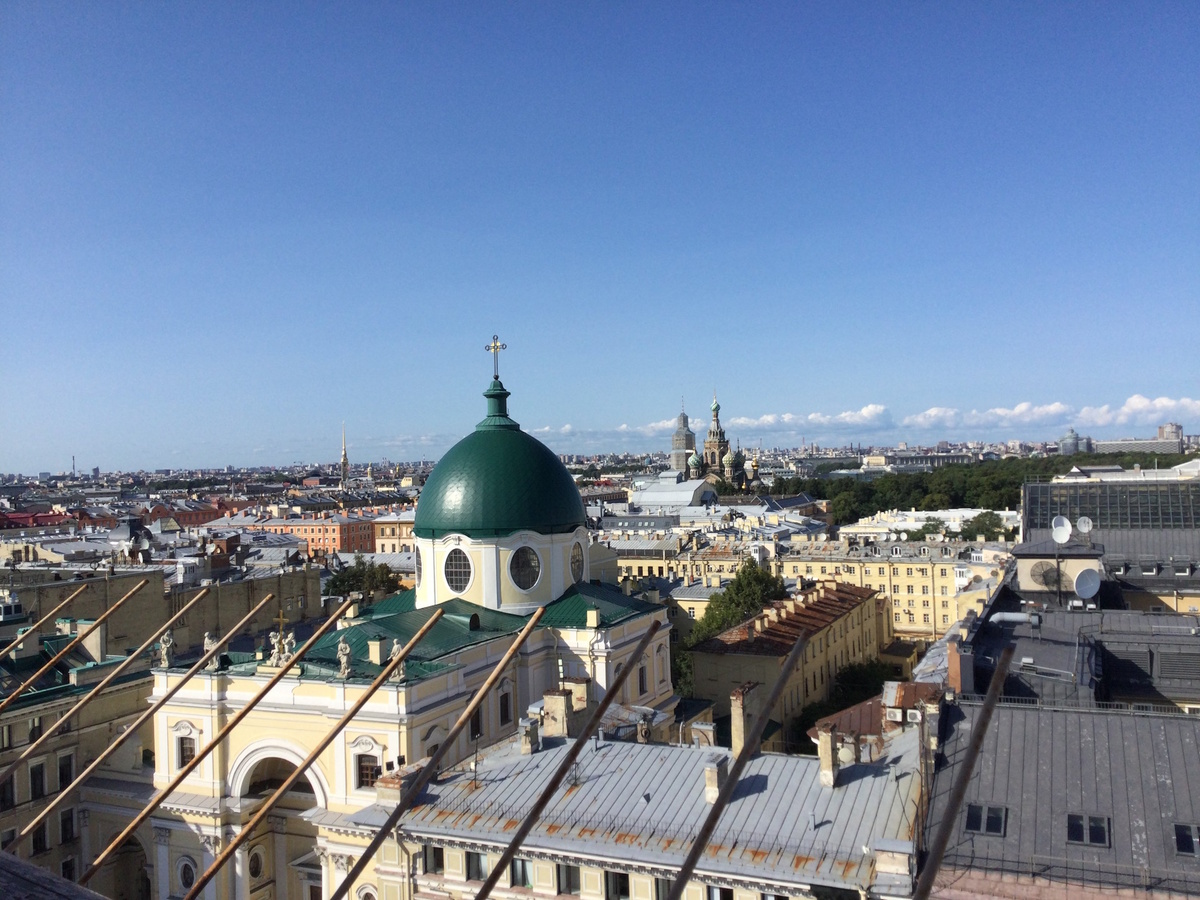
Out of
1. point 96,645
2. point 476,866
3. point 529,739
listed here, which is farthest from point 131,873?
point 476,866

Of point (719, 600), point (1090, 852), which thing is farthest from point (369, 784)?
A: point (719, 600)

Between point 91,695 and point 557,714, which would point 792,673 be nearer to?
point 557,714

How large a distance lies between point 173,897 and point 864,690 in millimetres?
28576

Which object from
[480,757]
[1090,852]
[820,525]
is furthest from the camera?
[820,525]

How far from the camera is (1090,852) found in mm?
14516

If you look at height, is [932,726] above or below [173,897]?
above

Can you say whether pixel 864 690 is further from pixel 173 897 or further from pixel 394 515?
pixel 394 515

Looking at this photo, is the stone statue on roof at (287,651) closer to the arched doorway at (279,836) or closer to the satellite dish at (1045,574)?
the arched doorway at (279,836)

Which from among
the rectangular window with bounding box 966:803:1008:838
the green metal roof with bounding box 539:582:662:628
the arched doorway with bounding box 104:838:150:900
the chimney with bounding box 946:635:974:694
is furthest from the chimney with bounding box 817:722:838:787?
the arched doorway with bounding box 104:838:150:900

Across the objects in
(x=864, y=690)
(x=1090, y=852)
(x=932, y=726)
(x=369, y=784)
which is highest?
(x=932, y=726)

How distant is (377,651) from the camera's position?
24.9 m

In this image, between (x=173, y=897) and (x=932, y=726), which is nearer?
(x=932, y=726)

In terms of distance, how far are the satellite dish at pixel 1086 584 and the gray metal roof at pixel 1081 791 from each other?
1464 cm

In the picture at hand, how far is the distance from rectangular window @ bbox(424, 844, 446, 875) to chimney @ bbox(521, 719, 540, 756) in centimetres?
289
